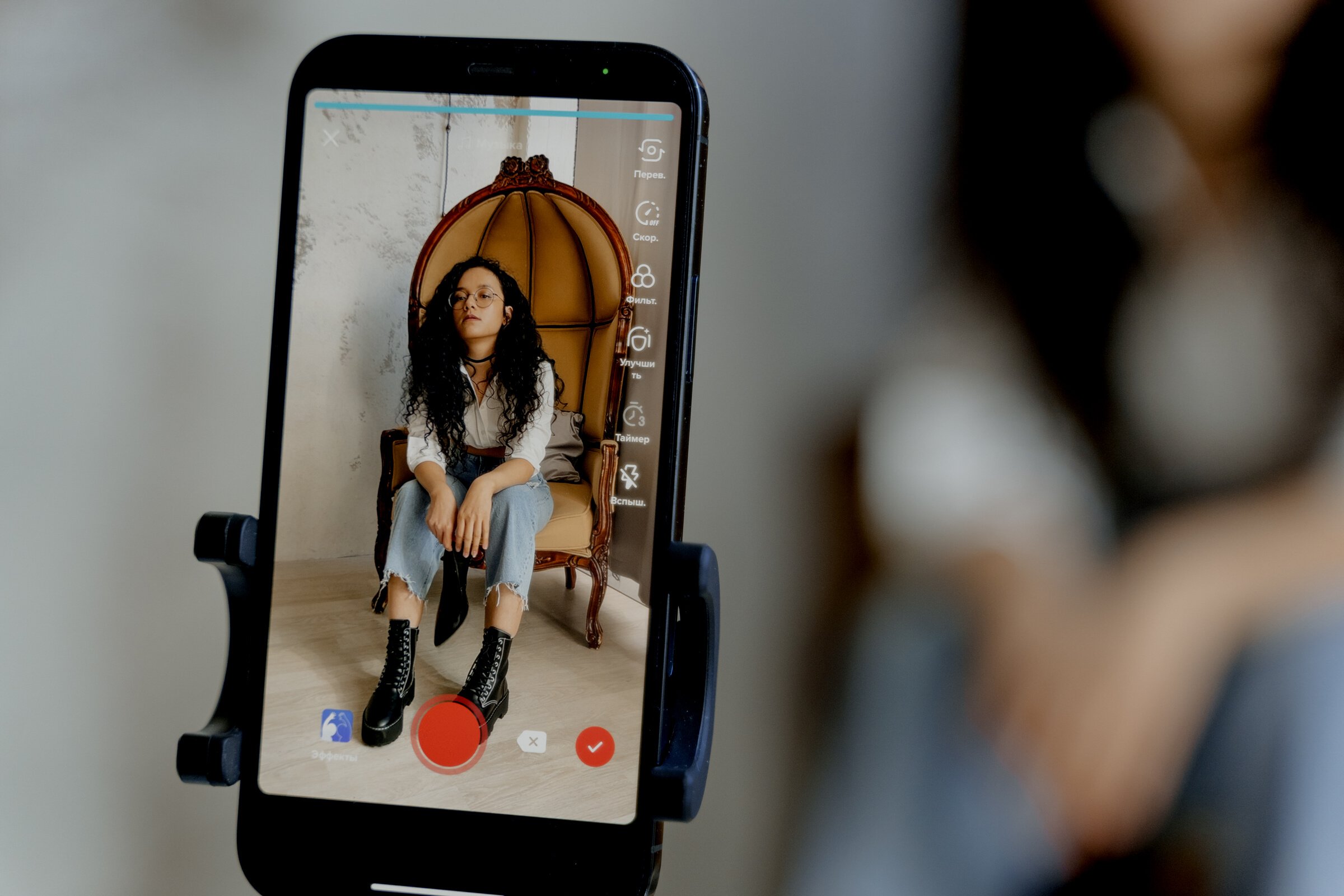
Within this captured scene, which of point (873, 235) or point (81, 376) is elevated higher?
point (873, 235)

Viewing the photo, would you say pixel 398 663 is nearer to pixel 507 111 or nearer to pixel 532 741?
pixel 532 741

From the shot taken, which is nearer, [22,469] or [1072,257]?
[1072,257]

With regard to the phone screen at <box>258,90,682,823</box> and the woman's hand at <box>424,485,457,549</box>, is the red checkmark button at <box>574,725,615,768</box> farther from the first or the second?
the woman's hand at <box>424,485,457,549</box>

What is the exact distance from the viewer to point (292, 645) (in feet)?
1.44

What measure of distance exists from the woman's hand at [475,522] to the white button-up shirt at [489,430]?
22mm

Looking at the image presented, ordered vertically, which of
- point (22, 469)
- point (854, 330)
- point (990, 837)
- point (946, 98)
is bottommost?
point (990, 837)

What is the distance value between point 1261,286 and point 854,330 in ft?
0.63

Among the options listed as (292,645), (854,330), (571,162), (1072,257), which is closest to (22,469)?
(292,645)

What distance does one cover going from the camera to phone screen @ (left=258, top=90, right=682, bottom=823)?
1.37ft

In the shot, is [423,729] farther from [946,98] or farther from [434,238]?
[946,98]

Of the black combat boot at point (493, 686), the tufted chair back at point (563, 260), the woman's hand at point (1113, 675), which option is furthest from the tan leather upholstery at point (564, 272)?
the woman's hand at point (1113, 675)

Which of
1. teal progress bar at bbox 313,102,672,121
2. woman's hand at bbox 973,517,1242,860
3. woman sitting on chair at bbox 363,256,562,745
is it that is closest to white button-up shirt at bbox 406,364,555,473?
woman sitting on chair at bbox 363,256,562,745

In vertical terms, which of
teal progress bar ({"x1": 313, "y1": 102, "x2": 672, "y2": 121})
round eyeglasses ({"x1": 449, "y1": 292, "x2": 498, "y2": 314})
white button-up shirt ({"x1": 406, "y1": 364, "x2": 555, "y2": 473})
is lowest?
white button-up shirt ({"x1": 406, "y1": 364, "x2": 555, "y2": 473})

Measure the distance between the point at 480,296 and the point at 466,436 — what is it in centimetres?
8
